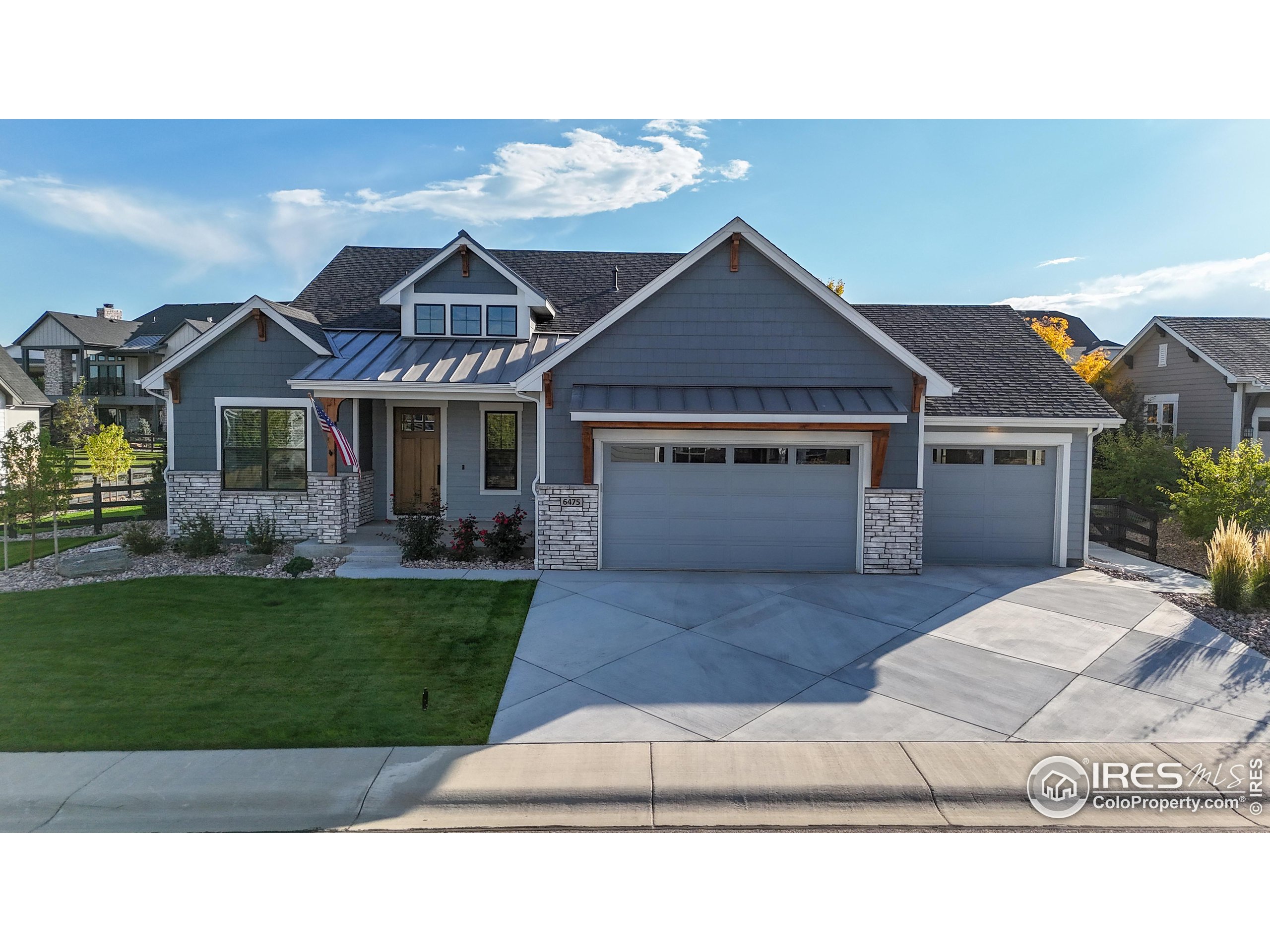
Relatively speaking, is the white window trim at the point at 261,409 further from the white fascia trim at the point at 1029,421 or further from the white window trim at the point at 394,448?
the white fascia trim at the point at 1029,421

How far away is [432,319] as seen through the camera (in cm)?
1562

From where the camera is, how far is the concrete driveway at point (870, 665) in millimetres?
6629

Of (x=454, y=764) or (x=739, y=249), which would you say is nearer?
(x=454, y=764)

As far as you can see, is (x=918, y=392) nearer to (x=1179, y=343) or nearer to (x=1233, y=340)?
(x=1179, y=343)

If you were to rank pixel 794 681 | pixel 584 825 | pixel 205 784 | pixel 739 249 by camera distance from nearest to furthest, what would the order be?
pixel 584 825, pixel 205 784, pixel 794 681, pixel 739 249

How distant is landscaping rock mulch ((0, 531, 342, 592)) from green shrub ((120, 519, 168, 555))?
107 mm

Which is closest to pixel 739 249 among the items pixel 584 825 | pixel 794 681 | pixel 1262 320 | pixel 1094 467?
pixel 794 681

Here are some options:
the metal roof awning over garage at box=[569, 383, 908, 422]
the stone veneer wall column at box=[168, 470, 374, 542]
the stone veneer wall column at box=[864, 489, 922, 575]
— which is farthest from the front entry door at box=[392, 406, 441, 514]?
the stone veneer wall column at box=[864, 489, 922, 575]

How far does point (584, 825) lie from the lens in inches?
202

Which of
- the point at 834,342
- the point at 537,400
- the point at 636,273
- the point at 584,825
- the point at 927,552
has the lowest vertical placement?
the point at 584,825

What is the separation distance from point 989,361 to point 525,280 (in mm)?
9919

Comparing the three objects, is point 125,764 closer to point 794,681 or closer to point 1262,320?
point 794,681

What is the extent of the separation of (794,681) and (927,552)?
6.48 m

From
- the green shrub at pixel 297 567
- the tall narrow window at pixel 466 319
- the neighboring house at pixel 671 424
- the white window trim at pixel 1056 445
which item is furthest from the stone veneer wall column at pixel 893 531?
the green shrub at pixel 297 567
